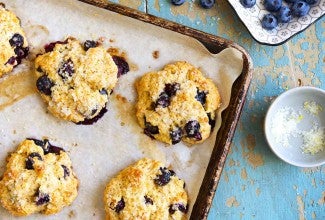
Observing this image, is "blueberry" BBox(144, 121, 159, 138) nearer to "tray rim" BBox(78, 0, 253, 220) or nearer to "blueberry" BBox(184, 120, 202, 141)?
"blueberry" BBox(184, 120, 202, 141)

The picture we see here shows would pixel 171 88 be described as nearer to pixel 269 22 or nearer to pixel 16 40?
pixel 269 22

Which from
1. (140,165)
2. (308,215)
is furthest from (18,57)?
(308,215)

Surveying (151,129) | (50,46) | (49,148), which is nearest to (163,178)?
(151,129)

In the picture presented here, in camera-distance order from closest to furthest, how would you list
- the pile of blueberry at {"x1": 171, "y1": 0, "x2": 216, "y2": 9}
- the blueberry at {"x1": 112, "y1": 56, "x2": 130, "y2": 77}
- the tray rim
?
the tray rim
the blueberry at {"x1": 112, "y1": 56, "x2": 130, "y2": 77}
the pile of blueberry at {"x1": 171, "y1": 0, "x2": 216, "y2": 9}

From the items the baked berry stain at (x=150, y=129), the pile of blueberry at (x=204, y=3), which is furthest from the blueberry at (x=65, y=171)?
the pile of blueberry at (x=204, y=3)

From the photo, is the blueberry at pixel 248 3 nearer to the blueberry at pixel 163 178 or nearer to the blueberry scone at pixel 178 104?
the blueberry scone at pixel 178 104

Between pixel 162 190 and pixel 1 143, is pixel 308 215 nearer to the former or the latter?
pixel 162 190

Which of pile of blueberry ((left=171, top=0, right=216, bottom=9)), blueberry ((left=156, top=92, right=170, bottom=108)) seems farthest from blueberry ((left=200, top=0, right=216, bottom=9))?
blueberry ((left=156, top=92, right=170, bottom=108))
